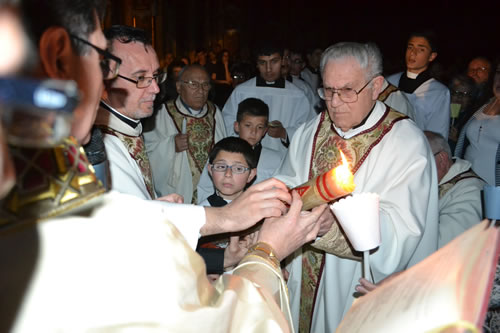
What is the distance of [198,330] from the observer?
106 cm

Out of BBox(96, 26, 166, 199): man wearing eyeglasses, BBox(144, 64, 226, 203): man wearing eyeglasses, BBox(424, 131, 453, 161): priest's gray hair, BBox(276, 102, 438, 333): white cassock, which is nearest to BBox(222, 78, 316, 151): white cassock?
BBox(144, 64, 226, 203): man wearing eyeglasses

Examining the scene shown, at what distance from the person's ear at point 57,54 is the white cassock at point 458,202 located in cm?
268

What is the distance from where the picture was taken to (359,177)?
2734 millimetres

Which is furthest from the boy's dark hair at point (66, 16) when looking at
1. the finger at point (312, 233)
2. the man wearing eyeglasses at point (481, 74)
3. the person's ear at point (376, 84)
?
the man wearing eyeglasses at point (481, 74)

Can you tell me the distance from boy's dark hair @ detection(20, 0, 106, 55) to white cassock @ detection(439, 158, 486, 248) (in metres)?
2.59

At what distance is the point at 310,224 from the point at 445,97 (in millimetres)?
4414

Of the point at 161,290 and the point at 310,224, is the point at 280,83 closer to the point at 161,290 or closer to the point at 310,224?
the point at 310,224

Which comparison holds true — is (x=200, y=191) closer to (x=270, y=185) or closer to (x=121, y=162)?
(x=121, y=162)

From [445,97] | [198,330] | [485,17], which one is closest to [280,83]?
[445,97]

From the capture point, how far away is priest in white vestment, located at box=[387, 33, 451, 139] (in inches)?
217

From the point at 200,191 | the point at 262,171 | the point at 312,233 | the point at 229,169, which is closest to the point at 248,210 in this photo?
the point at 312,233

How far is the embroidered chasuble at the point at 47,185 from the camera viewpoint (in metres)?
0.90

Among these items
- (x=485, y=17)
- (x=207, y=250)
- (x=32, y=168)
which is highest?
(x=485, y=17)

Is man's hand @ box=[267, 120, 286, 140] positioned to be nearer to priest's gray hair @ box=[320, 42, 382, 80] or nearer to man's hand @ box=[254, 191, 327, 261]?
priest's gray hair @ box=[320, 42, 382, 80]
